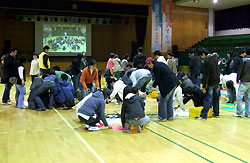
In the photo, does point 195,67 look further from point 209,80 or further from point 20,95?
point 20,95

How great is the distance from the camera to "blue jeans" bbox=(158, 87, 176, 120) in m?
5.47

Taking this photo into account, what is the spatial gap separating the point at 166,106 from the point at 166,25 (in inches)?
490

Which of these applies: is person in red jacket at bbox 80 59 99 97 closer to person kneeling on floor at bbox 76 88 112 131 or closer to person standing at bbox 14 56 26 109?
person kneeling on floor at bbox 76 88 112 131

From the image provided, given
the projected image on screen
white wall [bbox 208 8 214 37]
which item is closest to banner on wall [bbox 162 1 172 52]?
white wall [bbox 208 8 214 37]

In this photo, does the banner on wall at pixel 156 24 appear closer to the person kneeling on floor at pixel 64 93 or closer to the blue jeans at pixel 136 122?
the person kneeling on floor at pixel 64 93

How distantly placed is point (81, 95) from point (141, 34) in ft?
36.9

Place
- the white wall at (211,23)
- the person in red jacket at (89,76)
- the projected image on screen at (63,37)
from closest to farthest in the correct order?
the person in red jacket at (89,76) → the projected image on screen at (63,37) → the white wall at (211,23)

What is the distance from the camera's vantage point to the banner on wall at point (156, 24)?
1691cm

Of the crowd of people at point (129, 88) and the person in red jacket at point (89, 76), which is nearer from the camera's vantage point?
the crowd of people at point (129, 88)

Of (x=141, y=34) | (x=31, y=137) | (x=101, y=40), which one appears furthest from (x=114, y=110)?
(x=101, y=40)

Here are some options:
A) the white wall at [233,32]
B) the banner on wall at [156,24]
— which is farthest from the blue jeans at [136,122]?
the white wall at [233,32]

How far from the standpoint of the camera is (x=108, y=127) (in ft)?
16.4

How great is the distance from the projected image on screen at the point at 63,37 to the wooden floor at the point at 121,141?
1228 cm

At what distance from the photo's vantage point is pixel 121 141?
14.1 ft
